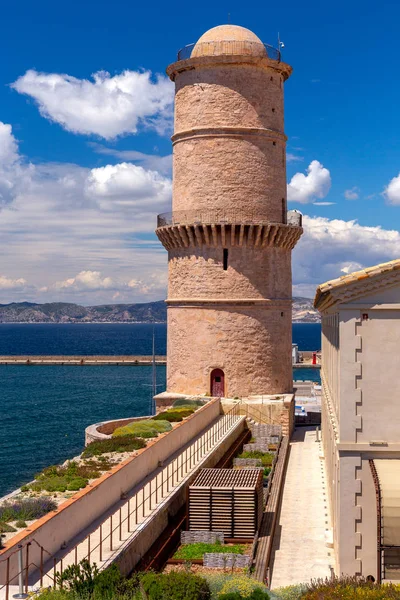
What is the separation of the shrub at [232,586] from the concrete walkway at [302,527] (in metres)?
3.17

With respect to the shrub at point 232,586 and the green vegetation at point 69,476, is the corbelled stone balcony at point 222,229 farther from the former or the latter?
the shrub at point 232,586

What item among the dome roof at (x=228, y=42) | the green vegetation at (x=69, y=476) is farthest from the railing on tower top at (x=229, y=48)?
the green vegetation at (x=69, y=476)

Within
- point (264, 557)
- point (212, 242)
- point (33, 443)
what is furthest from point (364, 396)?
point (33, 443)

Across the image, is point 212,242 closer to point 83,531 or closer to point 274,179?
point 274,179

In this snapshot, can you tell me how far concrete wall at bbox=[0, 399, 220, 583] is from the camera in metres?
15.3

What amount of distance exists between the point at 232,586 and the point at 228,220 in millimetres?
25993

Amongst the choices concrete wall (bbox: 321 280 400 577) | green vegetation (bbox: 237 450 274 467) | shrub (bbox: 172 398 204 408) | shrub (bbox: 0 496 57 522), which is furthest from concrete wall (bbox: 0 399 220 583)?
shrub (bbox: 172 398 204 408)

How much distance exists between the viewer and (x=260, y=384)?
135 feet

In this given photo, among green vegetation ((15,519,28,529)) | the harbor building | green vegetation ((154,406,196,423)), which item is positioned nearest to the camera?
green vegetation ((15,519,28,529))

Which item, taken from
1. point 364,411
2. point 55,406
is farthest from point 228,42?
point 55,406

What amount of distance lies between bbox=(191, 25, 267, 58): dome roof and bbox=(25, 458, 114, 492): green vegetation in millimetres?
24061

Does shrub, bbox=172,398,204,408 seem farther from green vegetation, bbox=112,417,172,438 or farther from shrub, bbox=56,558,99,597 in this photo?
shrub, bbox=56,558,99,597

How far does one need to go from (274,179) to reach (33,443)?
29618mm

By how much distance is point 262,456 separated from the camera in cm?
3434
